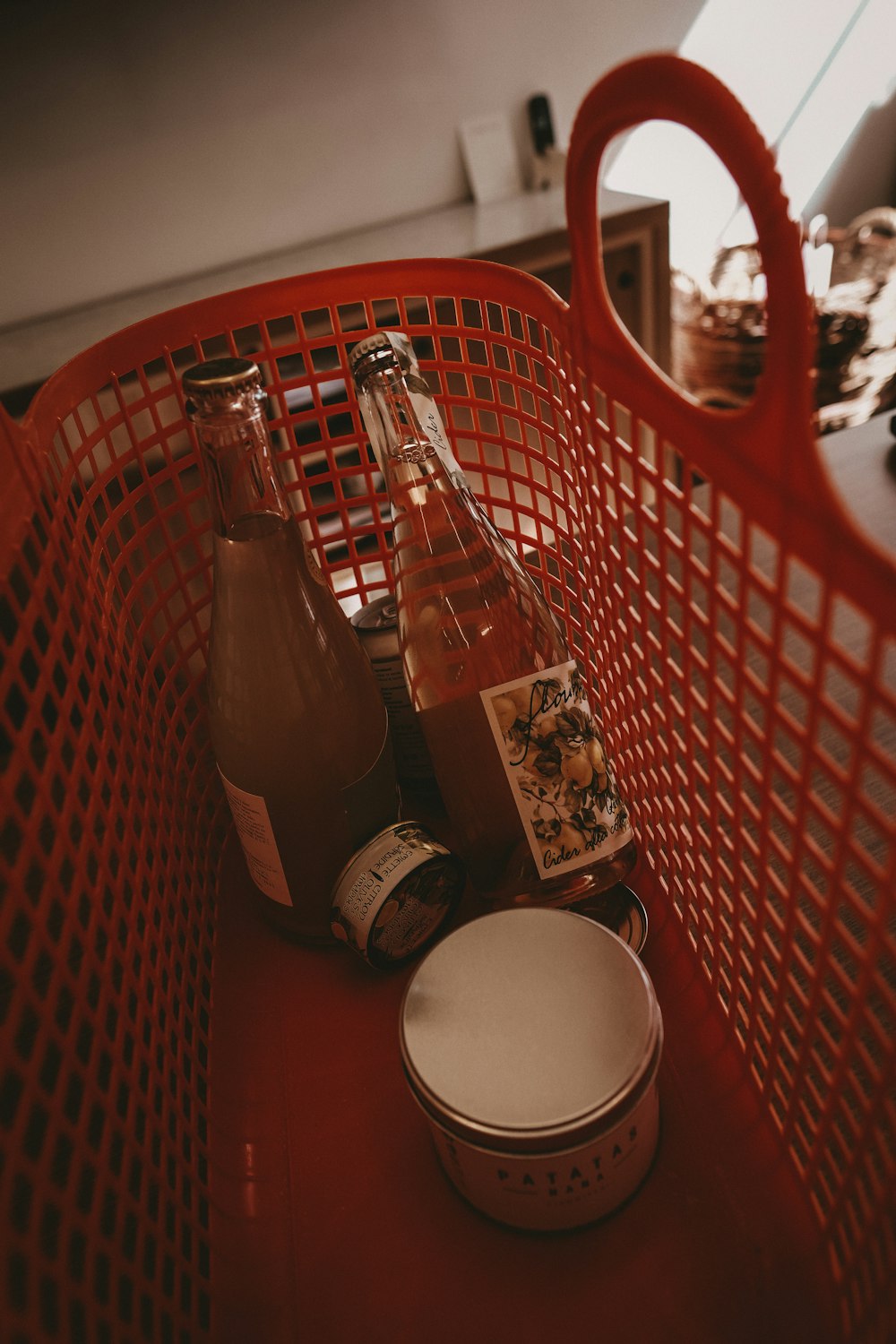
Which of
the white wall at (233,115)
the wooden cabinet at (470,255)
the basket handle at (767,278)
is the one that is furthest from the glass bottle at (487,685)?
the white wall at (233,115)

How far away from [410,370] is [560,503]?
9cm

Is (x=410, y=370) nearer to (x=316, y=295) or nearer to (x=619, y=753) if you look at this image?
(x=316, y=295)

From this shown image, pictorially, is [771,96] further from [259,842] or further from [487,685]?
[259,842]

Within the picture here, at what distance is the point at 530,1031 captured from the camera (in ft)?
0.95

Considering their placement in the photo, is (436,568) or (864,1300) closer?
(864,1300)

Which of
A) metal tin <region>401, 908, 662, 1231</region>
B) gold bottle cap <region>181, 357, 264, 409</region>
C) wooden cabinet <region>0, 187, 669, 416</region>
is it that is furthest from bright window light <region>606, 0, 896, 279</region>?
metal tin <region>401, 908, 662, 1231</region>

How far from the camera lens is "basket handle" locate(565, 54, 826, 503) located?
0.20 meters

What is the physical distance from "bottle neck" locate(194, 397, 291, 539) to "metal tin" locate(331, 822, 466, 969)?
0.49 ft

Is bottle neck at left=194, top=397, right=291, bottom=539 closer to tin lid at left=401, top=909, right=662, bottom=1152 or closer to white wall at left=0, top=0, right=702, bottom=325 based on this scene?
tin lid at left=401, top=909, right=662, bottom=1152

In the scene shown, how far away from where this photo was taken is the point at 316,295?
43 cm

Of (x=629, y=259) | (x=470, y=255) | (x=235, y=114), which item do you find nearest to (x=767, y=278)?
(x=470, y=255)

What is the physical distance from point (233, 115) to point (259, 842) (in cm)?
151

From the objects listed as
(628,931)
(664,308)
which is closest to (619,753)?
(628,931)

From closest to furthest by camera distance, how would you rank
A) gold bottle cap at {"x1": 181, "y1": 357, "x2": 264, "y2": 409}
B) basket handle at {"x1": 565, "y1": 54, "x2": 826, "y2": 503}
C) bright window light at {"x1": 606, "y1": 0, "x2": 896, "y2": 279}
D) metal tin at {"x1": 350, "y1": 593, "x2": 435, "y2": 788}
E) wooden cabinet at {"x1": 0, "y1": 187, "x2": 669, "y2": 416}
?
basket handle at {"x1": 565, "y1": 54, "x2": 826, "y2": 503}, gold bottle cap at {"x1": 181, "y1": 357, "x2": 264, "y2": 409}, metal tin at {"x1": 350, "y1": 593, "x2": 435, "y2": 788}, wooden cabinet at {"x1": 0, "y1": 187, "x2": 669, "y2": 416}, bright window light at {"x1": 606, "y1": 0, "x2": 896, "y2": 279}
